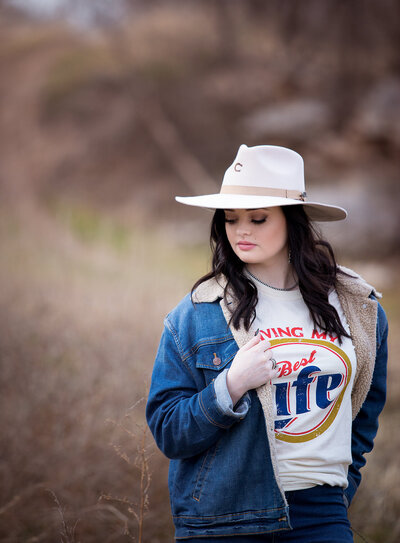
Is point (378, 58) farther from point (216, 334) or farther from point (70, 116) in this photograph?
point (216, 334)

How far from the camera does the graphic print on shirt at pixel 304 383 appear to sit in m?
1.80

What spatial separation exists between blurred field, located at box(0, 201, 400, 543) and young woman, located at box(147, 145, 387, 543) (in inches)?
18.5

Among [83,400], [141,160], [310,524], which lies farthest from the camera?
[141,160]

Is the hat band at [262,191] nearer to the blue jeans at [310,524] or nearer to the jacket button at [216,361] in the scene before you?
the jacket button at [216,361]

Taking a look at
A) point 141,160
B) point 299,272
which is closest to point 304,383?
point 299,272

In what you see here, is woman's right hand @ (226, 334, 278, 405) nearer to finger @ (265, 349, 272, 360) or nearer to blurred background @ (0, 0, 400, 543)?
finger @ (265, 349, 272, 360)

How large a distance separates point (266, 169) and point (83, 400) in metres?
2.94

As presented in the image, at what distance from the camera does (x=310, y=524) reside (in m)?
1.78

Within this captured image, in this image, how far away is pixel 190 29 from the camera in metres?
15.6

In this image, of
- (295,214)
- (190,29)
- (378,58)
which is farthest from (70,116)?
(295,214)

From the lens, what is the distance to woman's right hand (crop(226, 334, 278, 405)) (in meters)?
1.69

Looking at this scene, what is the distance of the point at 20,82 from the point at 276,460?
15320 millimetres

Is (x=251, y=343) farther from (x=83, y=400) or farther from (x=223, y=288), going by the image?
(x=83, y=400)

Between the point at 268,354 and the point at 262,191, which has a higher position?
the point at 262,191
